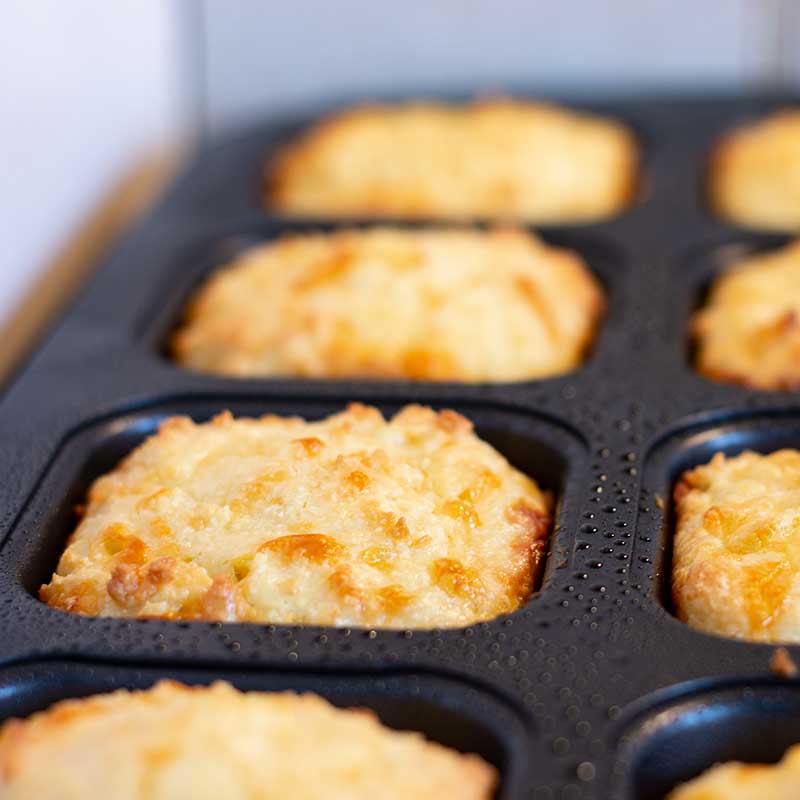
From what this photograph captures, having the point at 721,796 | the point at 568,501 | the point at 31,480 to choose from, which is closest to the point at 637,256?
the point at 568,501

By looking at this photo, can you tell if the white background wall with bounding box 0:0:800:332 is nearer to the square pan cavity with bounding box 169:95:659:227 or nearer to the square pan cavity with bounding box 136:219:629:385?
the square pan cavity with bounding box 169:95:659:227

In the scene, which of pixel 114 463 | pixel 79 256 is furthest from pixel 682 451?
pixel 79 256

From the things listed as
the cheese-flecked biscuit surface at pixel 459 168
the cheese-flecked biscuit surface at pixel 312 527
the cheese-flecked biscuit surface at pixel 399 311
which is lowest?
the cheese-flecked biscuit surface at pixel 312 527

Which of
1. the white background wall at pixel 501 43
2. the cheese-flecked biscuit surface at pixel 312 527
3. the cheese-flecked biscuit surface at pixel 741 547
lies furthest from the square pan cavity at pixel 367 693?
the white background wall at pixel 501 43

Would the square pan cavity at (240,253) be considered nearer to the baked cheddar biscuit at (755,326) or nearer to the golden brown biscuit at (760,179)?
the baked cheddar biscuit at (755,326)

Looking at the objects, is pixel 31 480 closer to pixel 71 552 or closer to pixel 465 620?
pixel 71 552
